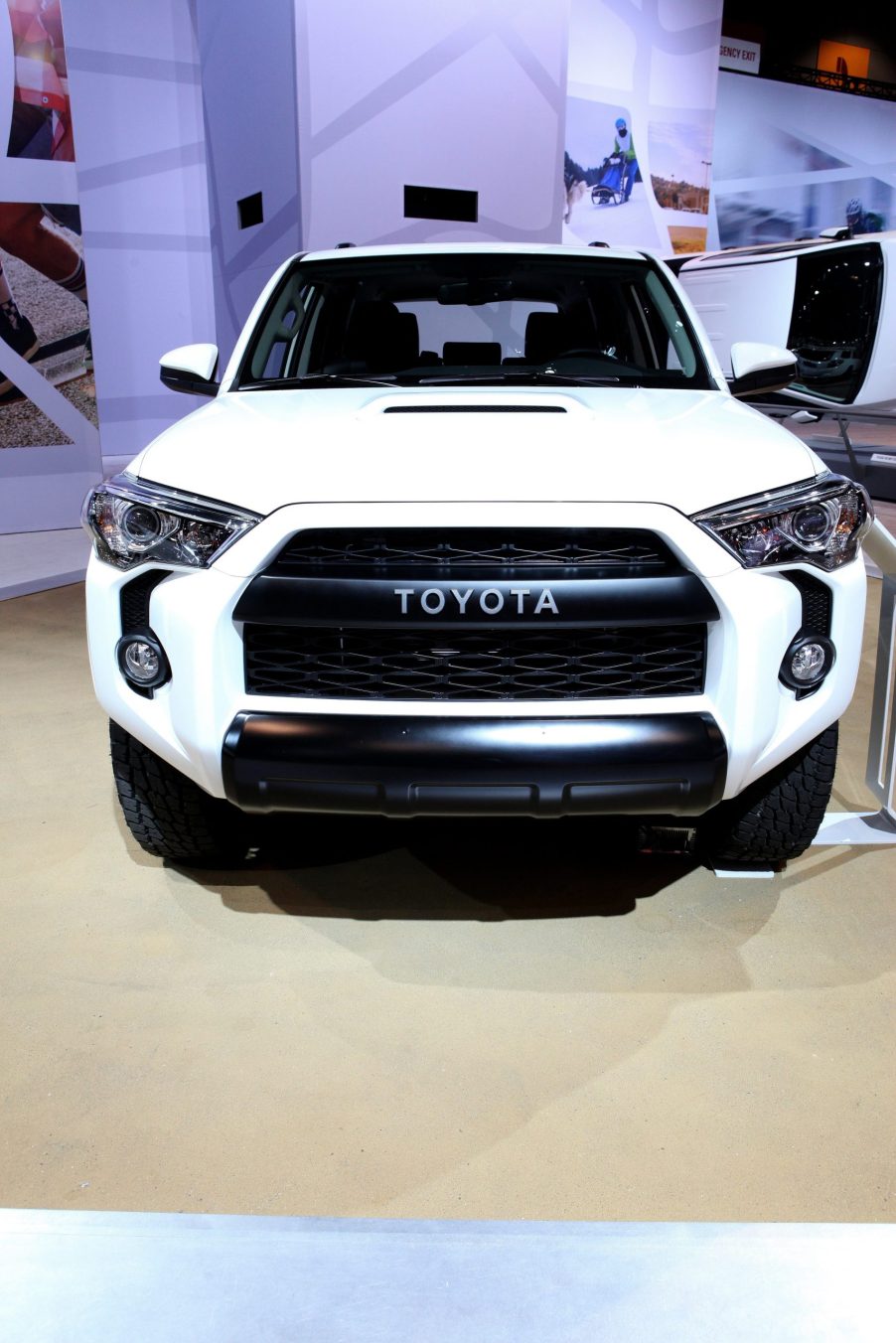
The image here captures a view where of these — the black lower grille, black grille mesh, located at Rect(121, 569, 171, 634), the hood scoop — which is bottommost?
the black lower grille

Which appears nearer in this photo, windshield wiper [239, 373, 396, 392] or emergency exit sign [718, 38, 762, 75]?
windshield wiper [239, 373, 396, 392]

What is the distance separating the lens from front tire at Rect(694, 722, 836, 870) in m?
2.10

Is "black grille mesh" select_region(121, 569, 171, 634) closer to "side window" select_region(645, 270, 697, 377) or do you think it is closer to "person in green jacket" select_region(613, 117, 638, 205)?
"side window" select_region(645, 270, 697, 377)

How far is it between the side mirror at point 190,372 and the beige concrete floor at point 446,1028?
113 centimetres

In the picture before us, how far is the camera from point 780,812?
7.06 feet

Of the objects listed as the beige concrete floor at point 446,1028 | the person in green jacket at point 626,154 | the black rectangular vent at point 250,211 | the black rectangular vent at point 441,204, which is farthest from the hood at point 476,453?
the person in green jacket at point 626,154

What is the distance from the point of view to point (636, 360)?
322 cm

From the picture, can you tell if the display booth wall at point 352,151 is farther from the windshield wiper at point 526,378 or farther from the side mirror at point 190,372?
the windshield wiper at point 526,378

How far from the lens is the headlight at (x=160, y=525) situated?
1.81 meters

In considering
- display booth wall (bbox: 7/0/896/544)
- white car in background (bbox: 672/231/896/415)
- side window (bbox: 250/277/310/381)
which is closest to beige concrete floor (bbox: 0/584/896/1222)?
side window (bbox: 250/277/310/381)

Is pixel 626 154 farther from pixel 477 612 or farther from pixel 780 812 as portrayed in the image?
pixel 477 612

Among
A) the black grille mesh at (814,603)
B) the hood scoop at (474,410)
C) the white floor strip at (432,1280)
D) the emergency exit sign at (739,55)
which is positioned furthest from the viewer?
the emergency exit sign at (739,55)

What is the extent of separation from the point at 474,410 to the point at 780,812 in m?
1.02

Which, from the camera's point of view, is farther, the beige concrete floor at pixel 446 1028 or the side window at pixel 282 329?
the side window at pixel 282 329
